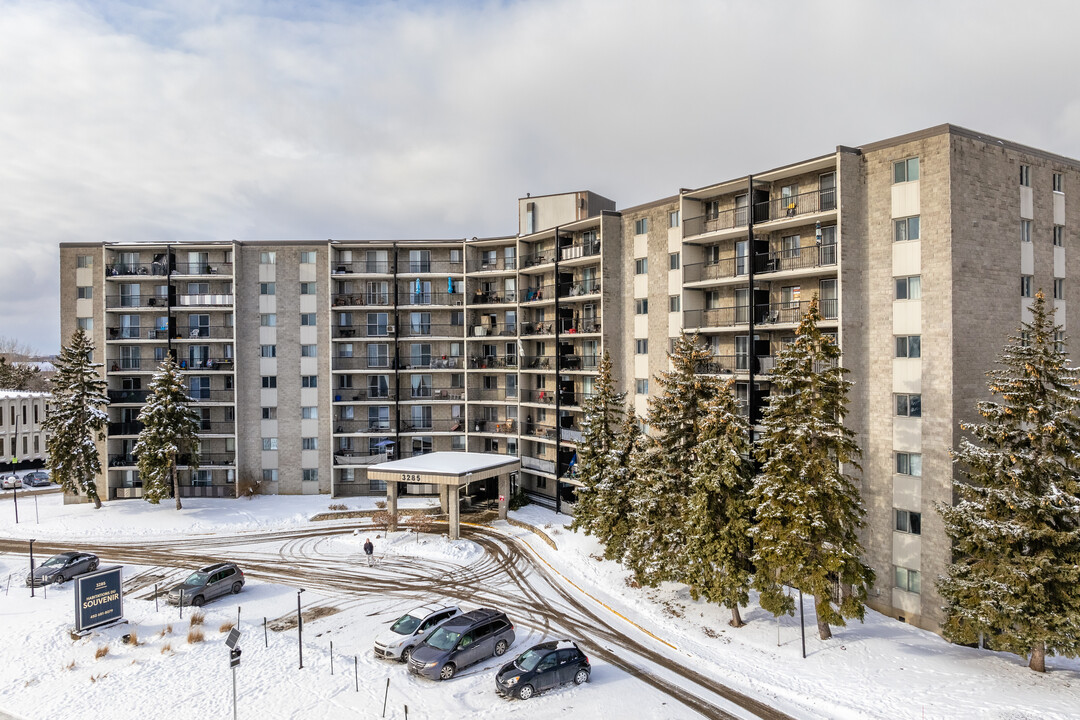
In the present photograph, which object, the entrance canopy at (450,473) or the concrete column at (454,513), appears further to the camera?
the entrance canopy at (450,473)

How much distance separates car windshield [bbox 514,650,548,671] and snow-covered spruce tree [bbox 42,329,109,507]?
40.2 meters

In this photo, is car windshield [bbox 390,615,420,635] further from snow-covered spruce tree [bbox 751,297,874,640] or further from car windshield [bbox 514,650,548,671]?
snow-covered spruce tree [bbox 751,297,874,640]

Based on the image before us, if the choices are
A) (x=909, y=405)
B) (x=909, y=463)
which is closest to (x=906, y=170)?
(x=909, y=405)

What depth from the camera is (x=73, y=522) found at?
144 ft

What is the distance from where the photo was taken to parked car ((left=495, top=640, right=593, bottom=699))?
66.9 feet

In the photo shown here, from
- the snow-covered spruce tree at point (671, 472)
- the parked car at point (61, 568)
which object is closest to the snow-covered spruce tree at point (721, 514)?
the snow-covered spruce tree at point (671, 472)

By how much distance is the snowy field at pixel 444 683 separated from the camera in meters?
19.9

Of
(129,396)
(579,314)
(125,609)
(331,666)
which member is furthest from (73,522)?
(579,314)

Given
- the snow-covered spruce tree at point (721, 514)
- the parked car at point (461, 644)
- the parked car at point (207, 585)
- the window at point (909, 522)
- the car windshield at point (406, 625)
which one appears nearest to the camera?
the parked car at point (461, 644)

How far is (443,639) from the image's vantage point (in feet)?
75.3

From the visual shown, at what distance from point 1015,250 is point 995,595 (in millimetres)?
16027

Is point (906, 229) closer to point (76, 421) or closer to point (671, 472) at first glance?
point (671, 472)

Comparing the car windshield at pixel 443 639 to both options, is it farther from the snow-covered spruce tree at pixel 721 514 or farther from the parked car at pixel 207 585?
the parked car at pixel 207 585

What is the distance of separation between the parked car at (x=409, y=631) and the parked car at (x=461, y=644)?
0.70 m
